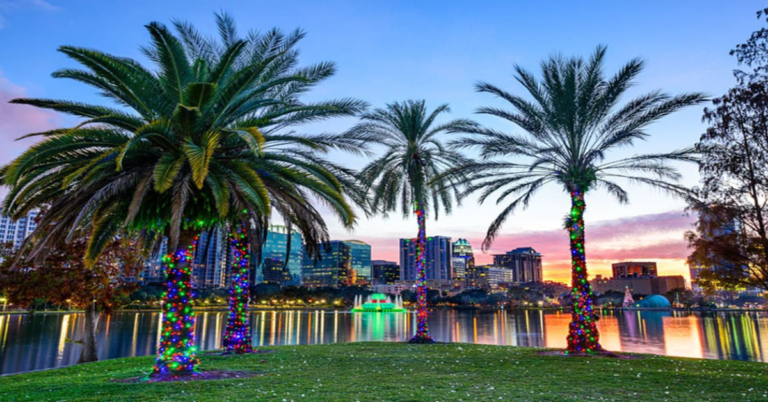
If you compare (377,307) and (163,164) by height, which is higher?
(163,164)

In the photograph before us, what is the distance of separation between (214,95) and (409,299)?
182677mm

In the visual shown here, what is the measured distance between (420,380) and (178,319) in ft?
20.2

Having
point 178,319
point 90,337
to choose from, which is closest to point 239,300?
point 178,319

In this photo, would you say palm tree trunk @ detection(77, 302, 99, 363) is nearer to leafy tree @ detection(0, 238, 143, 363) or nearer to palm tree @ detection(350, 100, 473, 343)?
leafy tree @ detection(0, 238, 143, 363)

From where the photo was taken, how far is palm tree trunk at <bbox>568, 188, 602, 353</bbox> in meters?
16.4

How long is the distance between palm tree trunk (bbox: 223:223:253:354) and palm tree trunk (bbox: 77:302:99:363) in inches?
243

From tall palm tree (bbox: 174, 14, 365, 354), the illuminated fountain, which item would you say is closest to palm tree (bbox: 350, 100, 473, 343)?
tall palm tree (bbox: 174, 14, 365, 354)

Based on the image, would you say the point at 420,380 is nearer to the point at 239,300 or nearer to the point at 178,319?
the point at 178,319

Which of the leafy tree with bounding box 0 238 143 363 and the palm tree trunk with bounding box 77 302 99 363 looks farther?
the palm tree trunk with bounding box 77 302 99 363

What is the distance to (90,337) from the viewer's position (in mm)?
18938

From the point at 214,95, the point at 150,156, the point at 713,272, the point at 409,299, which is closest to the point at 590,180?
the point at 713,272

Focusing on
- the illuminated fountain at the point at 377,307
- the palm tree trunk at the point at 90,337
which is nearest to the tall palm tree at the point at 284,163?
the palm tree trunk at the point at 90,337

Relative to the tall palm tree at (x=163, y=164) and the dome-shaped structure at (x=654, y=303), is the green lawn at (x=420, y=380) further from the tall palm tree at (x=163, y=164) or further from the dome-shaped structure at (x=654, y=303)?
the dome-shaped structure at (x=654, y=303)

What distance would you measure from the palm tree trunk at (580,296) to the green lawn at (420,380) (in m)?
1.90
